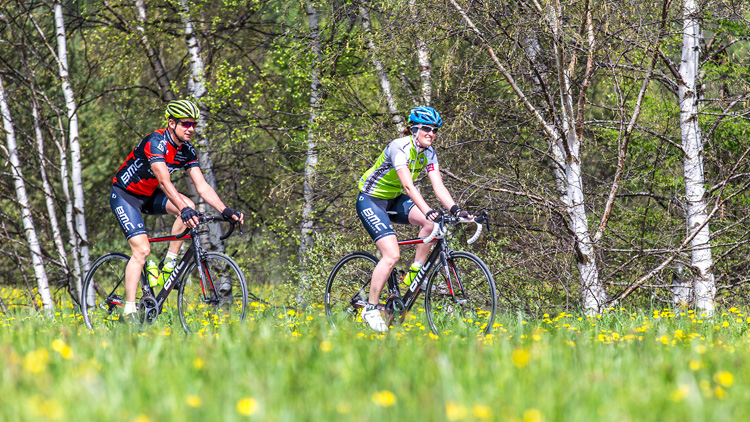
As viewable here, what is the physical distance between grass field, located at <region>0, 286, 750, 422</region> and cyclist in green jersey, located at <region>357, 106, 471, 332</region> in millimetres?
1573

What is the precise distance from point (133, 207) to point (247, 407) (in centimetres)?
434

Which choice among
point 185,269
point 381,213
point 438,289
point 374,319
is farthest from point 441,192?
point 185,269

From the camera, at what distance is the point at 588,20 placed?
25.1ft


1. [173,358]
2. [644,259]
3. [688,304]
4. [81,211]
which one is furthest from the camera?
[81,211]

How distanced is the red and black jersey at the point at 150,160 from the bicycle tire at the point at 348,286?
1.75 m

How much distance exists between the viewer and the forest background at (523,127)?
318 inches

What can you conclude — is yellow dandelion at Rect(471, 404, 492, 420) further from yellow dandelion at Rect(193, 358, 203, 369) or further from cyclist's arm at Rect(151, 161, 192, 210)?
cyclist's arm at Rect(151, 161, 192, 210)

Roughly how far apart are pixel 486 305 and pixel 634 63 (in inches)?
153

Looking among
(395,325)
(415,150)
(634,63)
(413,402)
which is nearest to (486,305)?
(395,325)

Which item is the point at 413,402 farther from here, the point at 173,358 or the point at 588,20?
the point at 588,20

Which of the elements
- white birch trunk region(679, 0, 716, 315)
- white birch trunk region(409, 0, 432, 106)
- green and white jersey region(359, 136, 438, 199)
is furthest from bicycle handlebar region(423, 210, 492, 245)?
white birch trunk region(409, 0, 432, 106)

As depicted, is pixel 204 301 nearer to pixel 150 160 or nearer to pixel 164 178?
pixel 164 178

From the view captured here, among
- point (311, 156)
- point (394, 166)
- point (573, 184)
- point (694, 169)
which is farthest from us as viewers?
point (311, 156)

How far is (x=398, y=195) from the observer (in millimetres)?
6484
